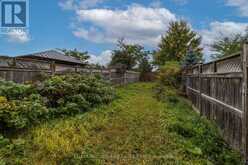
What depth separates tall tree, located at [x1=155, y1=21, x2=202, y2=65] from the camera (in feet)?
93.6

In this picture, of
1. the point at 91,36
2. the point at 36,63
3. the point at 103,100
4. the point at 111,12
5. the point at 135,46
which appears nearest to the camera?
the point at 36,63

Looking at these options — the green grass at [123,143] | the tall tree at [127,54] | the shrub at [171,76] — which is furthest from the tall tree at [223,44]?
the green grass at [123,143]

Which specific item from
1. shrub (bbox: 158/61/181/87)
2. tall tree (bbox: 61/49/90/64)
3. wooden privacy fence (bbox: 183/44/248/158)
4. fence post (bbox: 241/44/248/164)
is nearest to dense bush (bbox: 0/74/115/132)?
wooden privacy fence (bbox: 183/44/248/158)

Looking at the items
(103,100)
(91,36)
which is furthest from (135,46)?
(103,100)

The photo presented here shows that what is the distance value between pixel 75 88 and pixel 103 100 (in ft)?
4.55

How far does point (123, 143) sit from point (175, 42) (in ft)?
87.8

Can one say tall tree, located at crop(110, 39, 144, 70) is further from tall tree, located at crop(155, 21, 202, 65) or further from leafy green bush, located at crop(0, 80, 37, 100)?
leafy green bush, located at crop(0, 80, 37, 100)

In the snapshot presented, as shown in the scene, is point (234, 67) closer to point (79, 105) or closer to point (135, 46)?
point (79, 105)

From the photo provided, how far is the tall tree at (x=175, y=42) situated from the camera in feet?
93.6

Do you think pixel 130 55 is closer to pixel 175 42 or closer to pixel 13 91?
pixel 175 42

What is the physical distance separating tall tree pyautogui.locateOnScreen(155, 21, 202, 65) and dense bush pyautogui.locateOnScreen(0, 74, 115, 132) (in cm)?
2242

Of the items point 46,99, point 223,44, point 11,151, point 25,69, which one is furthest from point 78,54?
point 11,151

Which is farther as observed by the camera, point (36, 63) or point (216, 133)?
point (36, 63)

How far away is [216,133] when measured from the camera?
4.14 m
